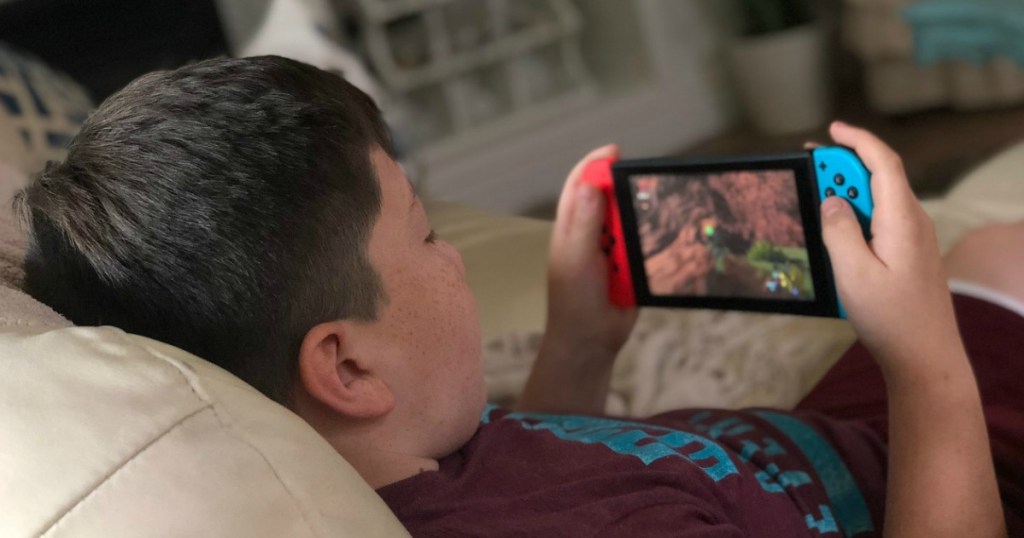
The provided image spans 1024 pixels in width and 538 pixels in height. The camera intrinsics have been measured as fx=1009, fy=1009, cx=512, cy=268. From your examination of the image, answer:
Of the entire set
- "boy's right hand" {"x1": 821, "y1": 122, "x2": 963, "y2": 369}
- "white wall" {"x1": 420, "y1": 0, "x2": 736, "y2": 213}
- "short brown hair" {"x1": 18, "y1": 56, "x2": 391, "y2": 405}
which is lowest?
"white wall" {"x1": 420, "y1": 0, "x2": 736, "y2": 213}

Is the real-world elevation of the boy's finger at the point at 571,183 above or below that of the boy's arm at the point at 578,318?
above

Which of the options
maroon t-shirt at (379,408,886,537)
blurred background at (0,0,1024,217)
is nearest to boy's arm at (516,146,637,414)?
maroon t-shirt at (379,408,886,537)

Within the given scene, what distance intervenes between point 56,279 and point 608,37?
2.67m

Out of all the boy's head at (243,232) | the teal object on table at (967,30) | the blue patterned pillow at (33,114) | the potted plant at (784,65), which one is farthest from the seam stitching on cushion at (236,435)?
the potted plant at (784,65)

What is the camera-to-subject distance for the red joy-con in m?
0.86

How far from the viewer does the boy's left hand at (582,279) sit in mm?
870

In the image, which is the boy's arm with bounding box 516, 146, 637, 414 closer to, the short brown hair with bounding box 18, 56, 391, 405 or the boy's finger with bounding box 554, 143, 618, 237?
the boy's finger with bounding box 554, 143, 618, 237

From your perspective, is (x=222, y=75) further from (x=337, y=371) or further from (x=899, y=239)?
(x=899, y=239)

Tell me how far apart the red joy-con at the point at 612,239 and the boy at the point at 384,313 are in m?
0.15

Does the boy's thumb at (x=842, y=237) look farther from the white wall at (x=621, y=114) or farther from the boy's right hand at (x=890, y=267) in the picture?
the white wall at (x=621, y=114)

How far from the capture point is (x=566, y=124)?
113 inches

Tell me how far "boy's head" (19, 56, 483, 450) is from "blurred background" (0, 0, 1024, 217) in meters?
1.44

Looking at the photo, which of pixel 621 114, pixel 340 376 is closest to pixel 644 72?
pixel 621 114

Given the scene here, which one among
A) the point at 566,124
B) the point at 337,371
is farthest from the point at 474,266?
the point at 566,124
